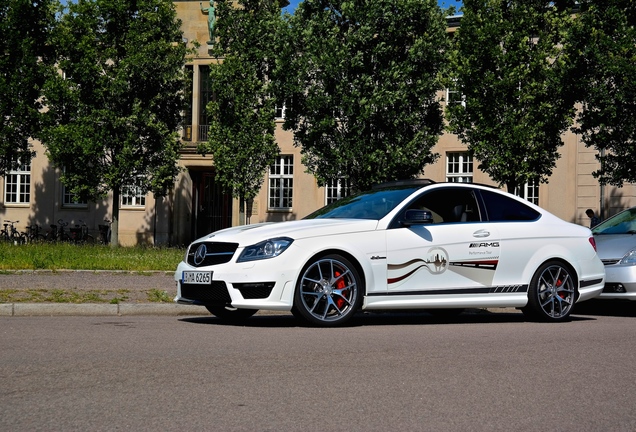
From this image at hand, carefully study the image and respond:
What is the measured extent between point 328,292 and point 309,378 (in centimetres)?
350

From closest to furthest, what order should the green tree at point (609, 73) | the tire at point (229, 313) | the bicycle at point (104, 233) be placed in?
the tire at point (229, 313) < the green tree at point (609, 73) < the bicycle at point (104, 233)

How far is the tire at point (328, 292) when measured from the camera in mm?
10273

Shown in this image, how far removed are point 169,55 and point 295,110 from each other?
5.54m

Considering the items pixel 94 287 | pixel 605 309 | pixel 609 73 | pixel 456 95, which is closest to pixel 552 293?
pixel 605 309

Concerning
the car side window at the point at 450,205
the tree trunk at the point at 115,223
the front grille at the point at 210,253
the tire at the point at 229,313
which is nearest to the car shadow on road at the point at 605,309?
the car side window at the point at 450,205

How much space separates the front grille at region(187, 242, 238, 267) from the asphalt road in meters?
0.67

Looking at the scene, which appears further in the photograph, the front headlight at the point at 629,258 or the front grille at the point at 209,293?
the front headlight at the point at 629,258

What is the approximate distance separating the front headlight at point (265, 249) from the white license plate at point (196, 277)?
15.6 inches

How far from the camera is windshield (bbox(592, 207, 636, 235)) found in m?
14.2

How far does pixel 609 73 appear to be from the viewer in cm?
2483

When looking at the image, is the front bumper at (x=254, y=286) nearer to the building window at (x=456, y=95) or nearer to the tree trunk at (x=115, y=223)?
the building window at (x=456, y=95)

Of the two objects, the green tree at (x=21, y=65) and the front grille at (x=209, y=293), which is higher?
the green tree at (x=21, y=65)

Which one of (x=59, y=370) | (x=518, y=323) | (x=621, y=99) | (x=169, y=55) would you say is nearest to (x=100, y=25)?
(x=169, y=55)

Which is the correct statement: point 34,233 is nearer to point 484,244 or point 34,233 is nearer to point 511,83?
point 511,83
